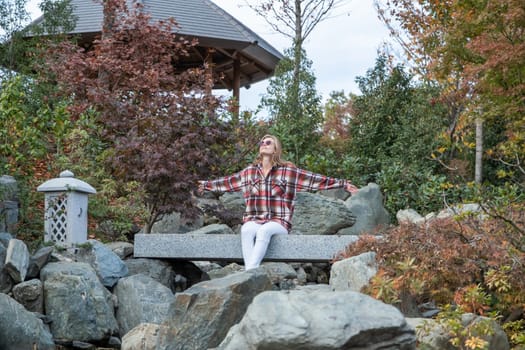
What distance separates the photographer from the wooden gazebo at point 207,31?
15164 millimetres

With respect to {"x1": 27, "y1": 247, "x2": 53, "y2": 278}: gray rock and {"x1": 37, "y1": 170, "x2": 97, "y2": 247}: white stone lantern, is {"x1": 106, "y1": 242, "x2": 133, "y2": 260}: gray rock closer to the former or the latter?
{"x1": 37, "y1": 170, "x2": 97, "y2": 247}: white stone lantern

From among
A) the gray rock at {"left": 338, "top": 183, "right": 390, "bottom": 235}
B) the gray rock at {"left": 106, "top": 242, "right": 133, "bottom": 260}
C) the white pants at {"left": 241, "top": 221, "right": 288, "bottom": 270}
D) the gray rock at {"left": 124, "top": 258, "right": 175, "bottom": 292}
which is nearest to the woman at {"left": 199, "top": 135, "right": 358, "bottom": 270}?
the white pants at {"left": 241, "top": 221, "right": 288, "bottom": 270}

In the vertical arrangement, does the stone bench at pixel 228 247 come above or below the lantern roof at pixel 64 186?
below

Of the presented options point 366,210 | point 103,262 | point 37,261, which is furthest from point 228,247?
point 366,210

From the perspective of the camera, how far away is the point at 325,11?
14617 mm

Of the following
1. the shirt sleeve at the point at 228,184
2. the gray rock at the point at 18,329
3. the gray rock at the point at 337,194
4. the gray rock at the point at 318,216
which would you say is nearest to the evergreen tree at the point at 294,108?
the gray rock at the point at 337,194

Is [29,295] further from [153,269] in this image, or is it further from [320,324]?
[320,324]

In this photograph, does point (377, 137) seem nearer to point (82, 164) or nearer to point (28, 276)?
point (82, 164)

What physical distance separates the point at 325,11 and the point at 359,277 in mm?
10276

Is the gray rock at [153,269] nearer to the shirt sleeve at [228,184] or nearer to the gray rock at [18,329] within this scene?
the shirt sleeve at [228,184]

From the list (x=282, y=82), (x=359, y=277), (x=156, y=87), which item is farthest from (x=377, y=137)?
(x=359, y=277)

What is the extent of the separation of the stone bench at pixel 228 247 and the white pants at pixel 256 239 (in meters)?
0.13

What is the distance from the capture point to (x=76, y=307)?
225 inches

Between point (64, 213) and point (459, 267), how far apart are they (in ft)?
12.0
